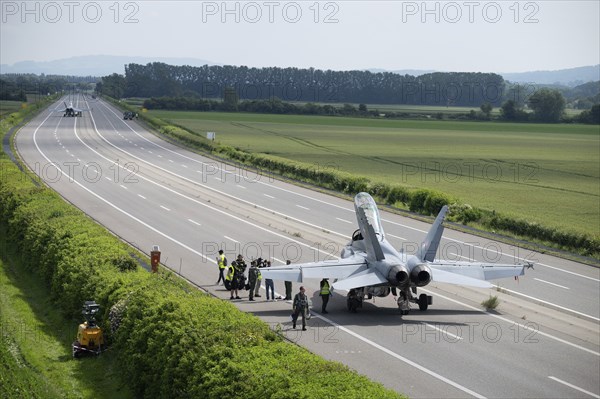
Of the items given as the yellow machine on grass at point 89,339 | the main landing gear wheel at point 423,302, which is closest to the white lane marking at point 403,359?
the main landing gear wheel at point 423,302

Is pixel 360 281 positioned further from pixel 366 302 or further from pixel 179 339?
pixel 179 339

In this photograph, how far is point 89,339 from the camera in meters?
24.4

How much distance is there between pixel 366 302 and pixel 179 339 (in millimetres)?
14282

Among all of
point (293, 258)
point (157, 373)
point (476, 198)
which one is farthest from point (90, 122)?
point (157, 373)

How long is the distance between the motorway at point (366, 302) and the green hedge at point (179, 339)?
5434 mm

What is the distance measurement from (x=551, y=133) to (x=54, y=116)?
104853mm

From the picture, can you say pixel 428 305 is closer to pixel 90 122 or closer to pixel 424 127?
pixel 90 122

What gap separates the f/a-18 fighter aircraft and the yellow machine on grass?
678 centimetres

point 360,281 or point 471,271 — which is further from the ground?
point 360,281

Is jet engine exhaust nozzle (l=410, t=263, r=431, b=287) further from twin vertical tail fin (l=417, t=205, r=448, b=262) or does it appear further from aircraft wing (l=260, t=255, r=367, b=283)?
twin vertical tail fin (l=417, t=205, r=448, b=262)

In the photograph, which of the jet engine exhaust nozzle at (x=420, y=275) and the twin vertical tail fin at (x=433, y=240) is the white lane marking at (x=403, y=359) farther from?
the twin vertical tail fin at (x=433, y=240)

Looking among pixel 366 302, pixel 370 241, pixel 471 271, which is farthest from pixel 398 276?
pixel 366 302

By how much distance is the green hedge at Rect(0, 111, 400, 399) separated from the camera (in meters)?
16.8

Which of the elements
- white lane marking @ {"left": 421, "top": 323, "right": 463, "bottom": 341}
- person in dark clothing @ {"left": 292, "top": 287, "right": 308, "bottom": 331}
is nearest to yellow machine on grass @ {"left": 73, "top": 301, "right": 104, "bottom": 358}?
person in dark clothing @ {"left": 292, "top": 287, "right": 308, "bottom": 331}
